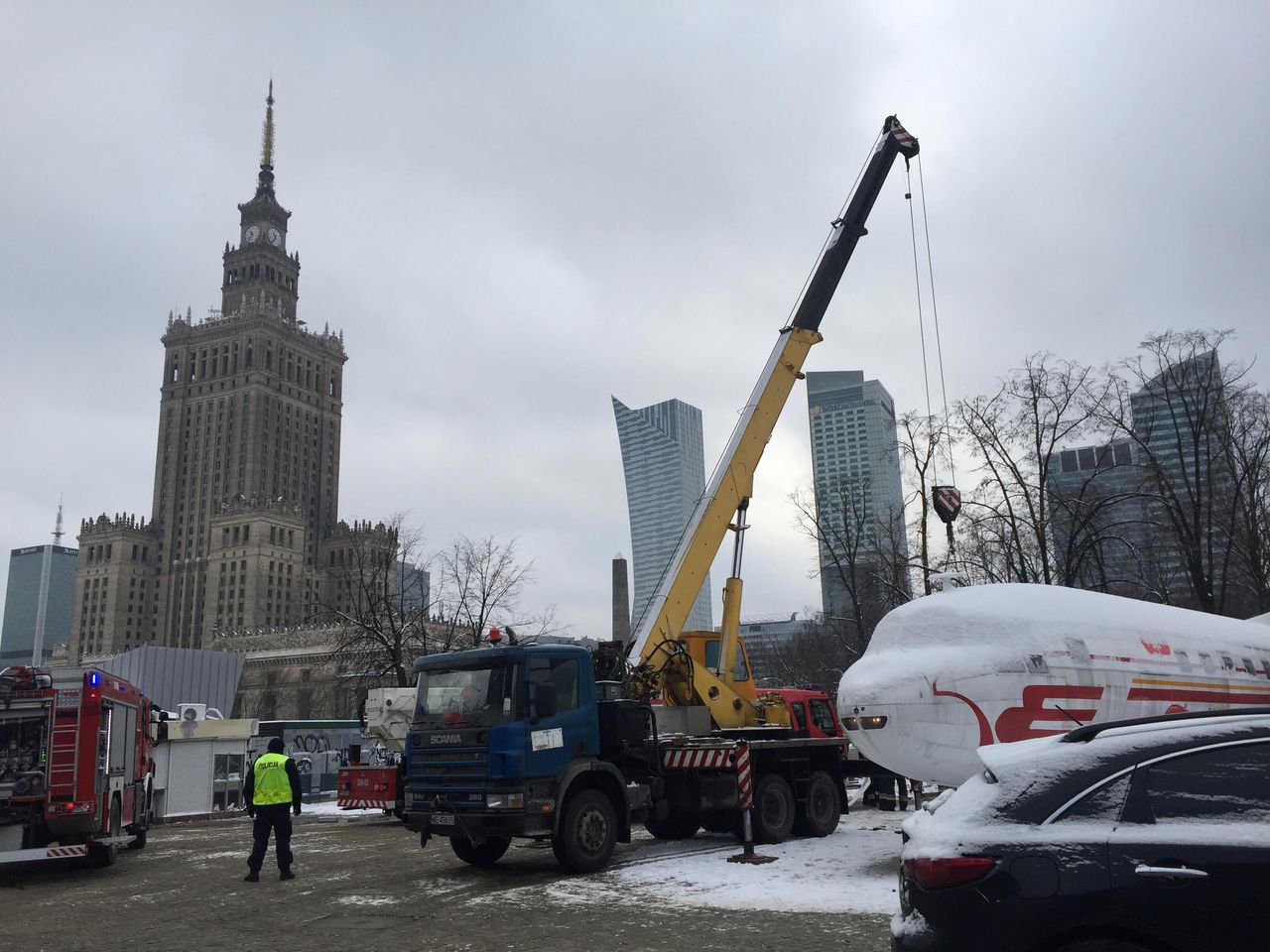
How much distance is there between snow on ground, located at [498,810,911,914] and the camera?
985 cm

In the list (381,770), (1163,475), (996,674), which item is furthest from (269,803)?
(1163,475)

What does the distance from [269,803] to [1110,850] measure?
439 inches

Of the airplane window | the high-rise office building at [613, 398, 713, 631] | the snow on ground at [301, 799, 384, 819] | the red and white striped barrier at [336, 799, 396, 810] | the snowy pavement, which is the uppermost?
the high-rise office building at [613, 398, 713, 631]

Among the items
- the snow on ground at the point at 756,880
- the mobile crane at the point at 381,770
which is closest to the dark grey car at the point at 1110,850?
the snow on ground at the point at 756,880

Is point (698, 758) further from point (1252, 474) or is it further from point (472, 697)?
point (1252, 474)

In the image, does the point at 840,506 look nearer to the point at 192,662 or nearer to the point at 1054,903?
the point at 1054,903

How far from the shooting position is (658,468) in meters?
140

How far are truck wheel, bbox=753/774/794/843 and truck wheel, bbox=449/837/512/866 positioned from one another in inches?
148

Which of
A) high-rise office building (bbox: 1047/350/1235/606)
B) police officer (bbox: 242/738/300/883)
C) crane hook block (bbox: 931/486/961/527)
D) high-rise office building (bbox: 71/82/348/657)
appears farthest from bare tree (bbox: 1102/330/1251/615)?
high-rise office building (bbox: 71/82/348/657)

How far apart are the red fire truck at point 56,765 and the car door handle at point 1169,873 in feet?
43.3

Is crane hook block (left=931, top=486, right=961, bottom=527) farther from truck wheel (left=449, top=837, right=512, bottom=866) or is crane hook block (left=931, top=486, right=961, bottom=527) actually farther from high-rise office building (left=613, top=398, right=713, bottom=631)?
high-rise office building (left=613, top=398, right=713, bottom=631)

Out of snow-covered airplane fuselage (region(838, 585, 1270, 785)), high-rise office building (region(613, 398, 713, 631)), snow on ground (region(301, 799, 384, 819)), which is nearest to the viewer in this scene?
snow-covered airplane fuselage (region(838, 585, 1270, 785))

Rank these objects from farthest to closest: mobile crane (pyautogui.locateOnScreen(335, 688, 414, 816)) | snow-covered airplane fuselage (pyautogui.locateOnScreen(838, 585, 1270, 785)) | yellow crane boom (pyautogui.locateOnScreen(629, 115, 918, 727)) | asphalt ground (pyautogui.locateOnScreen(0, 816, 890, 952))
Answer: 1. mobile crane (pyautogui.locateOnScreen(335, 688, 414, 816))
2. yellow crane boom (pyautogui.locateOnScreen(629, 115, 918, 727))
3. snow-covered airplane fuselage (pyautogui.locateOnScreen(838, 585, 1270, 785))
4. asphalt ground (pyautogui.locateOnScreen(0, 816, 890, 952))

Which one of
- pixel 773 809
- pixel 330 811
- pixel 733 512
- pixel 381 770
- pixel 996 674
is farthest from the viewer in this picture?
pixel 330 811
